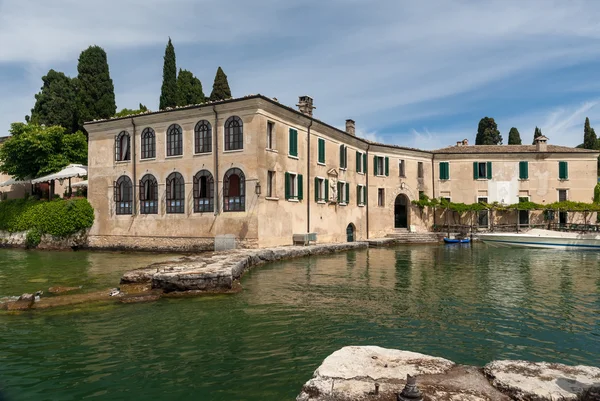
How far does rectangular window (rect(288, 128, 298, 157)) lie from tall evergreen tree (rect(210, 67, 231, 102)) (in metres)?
19.4

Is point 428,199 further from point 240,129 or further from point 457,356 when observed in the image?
point 457,356

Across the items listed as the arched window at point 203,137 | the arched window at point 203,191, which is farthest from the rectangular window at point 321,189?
the arched window at point 203,137

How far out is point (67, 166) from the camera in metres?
29.5

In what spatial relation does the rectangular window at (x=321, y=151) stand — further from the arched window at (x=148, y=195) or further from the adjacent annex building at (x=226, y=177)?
the arched window at (x=148, y=195)

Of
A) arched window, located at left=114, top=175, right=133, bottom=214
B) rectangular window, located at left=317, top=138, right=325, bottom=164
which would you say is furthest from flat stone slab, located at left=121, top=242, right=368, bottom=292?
rectangular window, located at left=317, top=138, right=325, bottom=164

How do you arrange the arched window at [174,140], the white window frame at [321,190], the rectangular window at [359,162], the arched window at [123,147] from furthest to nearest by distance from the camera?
the rectangular window at [359,162] → the white window frame at [321,190] → the arched window at [123,147] → the arched window at [174,140]

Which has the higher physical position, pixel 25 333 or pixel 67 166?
pixel 67 166

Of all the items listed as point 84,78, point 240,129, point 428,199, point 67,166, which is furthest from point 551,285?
point 84,78

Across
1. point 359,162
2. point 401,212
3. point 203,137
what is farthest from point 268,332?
point 401,212

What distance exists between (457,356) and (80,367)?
5.34 metres

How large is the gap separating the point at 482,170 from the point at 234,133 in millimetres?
24395

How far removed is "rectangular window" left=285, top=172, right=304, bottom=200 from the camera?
23005 mm

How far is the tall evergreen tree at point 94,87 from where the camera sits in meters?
38.2

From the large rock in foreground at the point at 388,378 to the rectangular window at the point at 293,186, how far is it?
1818cm
